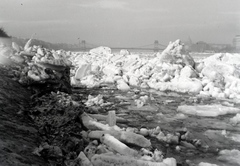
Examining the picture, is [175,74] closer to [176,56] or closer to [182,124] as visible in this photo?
[176,56]

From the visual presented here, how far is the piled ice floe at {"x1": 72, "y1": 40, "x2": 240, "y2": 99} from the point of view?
1150 centimetres

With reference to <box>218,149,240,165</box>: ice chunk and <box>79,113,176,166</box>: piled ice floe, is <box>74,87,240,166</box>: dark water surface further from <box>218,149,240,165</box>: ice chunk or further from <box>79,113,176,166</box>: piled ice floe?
<box>79,113,176,166</box>: piled ice floe

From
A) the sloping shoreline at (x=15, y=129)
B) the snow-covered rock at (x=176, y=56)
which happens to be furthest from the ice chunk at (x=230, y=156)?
the snow-covered rock at (x=176, y=56)

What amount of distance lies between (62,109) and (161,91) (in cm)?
753

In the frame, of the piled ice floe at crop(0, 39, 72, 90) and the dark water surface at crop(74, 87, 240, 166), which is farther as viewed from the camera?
the piled ice floe at crop(0, 39, 72, 90)

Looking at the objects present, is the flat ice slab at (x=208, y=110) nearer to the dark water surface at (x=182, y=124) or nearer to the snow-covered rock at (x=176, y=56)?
the dark water surface at (x=182, y=124)

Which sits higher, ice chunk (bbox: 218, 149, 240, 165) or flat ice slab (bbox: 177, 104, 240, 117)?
flat ice slab (bbox: 177, 104, 240, 117)

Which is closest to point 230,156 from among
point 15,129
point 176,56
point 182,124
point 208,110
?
point 182,124

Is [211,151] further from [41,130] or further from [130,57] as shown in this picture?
[130,57]

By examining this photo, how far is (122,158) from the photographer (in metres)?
3.53

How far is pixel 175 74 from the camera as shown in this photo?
43.8 ft

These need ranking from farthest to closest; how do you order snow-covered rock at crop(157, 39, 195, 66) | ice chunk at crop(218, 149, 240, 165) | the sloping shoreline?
1. snow-covered rock at crop(157, 39, 195, 66)
2. ice chunk at crop(218, 149, 240, 165)
3. the sloping shoreline

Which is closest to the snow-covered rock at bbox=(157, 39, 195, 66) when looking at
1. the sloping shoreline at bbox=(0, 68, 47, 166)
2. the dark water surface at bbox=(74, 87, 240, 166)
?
the dark water surface at bbox=(74, 87, 240, 166)

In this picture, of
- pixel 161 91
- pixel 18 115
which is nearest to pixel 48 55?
pixel 18 115
